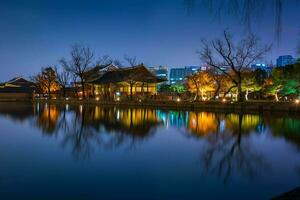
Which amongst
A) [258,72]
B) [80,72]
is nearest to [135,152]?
[258,72]

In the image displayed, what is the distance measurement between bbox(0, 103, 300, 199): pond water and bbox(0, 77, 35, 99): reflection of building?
170 feet

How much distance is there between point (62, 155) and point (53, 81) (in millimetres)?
52627

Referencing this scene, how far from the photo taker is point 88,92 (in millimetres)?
52062

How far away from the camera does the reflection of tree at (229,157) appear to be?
7.72 metres

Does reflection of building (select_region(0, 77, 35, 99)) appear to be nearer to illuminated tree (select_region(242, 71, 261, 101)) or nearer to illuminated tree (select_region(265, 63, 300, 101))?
illuminated tree (select_region(242, 71, 261, 101))

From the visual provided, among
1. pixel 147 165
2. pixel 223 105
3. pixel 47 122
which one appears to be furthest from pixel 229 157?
pixel 223 105

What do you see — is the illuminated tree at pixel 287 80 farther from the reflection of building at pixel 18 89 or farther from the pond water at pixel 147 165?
the reflection of building at pixel 18 89

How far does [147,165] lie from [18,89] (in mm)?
62282

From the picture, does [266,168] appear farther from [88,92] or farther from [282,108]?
[88,92]

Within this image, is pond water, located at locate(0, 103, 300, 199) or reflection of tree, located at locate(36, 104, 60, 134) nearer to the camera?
pond water, located at locate(0, 103, 300, 199)

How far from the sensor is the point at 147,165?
7.97m

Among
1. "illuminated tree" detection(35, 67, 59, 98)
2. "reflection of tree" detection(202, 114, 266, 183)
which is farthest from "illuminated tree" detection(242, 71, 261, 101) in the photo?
"illuminated tree" detection(35, 67, 59, 98)

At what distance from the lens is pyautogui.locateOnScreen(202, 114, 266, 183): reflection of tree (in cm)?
772

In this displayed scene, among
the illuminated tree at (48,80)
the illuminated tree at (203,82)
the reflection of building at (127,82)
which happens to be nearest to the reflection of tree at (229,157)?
the illuminated tree at (203,82)
